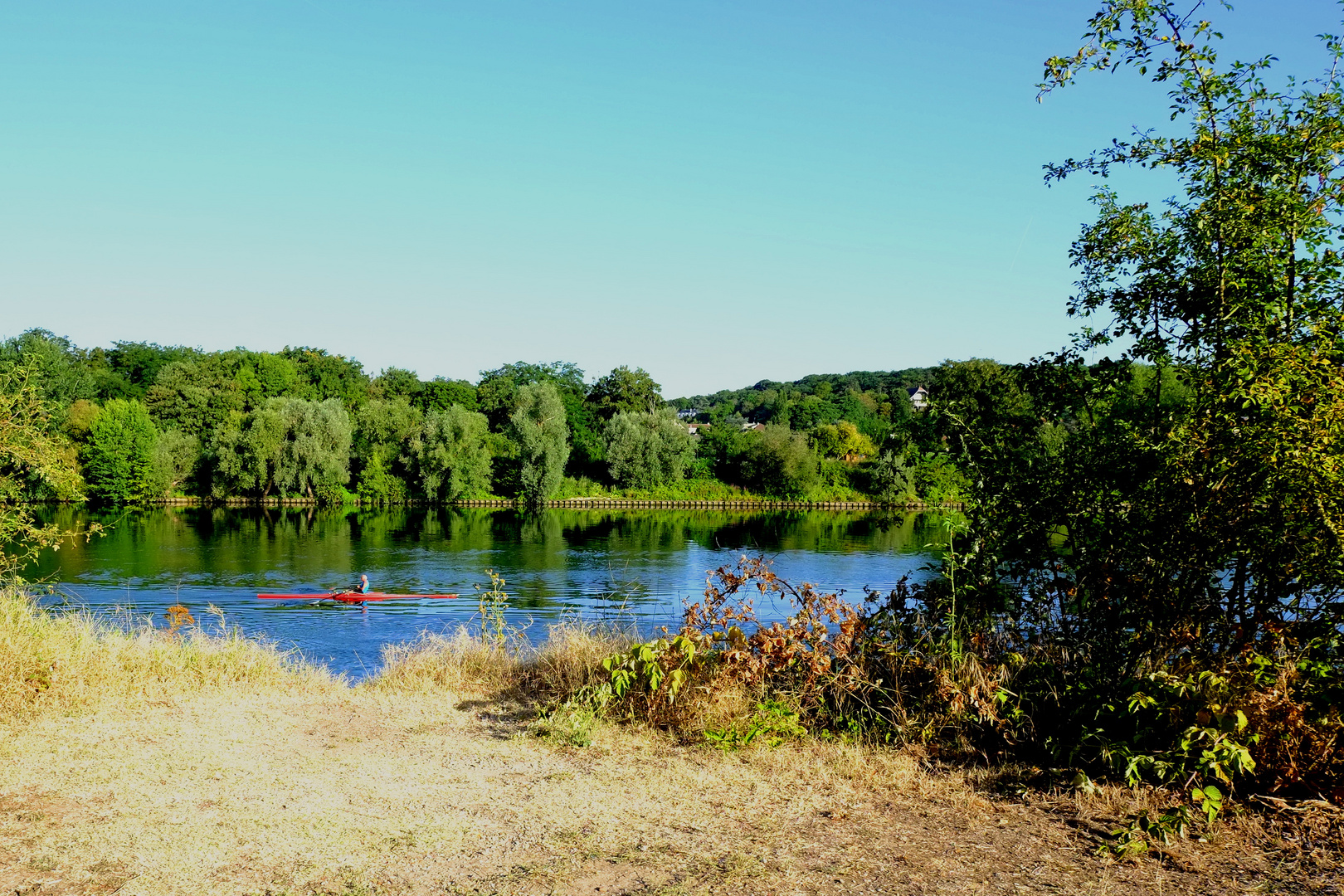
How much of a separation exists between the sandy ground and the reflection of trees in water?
1877 cm

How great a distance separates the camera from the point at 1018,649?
750 cm

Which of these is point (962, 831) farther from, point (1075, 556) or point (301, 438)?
point (301, 438)

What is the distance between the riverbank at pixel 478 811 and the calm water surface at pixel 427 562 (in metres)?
5.13

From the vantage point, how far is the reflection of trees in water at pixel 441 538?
30.6 meters

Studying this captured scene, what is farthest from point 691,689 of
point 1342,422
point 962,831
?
point 1342,422

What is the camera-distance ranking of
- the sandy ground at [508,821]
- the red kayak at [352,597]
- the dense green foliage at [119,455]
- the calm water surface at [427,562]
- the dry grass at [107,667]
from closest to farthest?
the sandy ground at [508,821] → the dry grass at [107,667] → the calm water surface at [427,562] → the red kayak at [352,597] → the dense green foliage at [119,455]

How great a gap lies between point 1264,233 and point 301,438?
5753cm

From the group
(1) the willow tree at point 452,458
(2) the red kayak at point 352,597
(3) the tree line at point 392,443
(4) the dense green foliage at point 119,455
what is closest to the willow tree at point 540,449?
(3) the tree line at point 392,443

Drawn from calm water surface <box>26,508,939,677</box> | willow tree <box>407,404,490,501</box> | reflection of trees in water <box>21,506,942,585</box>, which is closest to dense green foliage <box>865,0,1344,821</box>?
calm water surface <box>26,508,939,677</box>

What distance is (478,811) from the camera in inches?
214

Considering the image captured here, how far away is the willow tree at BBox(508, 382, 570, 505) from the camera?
196ft

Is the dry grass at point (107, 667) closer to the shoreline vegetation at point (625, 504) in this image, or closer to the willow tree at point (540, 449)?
the willow tree at point (540, 449)

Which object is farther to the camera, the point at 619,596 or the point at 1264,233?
the point at 619,596

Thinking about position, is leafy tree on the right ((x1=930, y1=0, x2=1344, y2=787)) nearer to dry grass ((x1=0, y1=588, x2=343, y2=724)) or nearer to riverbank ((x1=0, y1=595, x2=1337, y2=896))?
riverbank ((x1=0, y1=595, x2=1337, y2=896))
